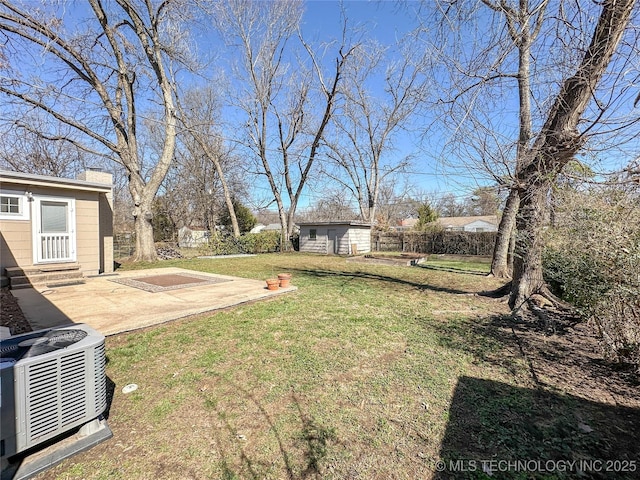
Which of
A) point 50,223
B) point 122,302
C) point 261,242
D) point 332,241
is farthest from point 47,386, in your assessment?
point 261,242

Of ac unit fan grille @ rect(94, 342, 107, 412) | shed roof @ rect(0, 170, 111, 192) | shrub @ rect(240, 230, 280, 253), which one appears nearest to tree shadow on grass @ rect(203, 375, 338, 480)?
ac unit fan grille @ rect(94, 342, 107, 412)

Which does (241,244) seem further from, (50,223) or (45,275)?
(45,275)

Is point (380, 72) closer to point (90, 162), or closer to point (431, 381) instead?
point (431, 381)

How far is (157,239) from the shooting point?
74.4 ft

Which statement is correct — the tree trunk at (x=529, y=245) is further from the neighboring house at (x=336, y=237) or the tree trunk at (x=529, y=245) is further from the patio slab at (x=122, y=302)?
the neighboring house at (x=336, y=237)

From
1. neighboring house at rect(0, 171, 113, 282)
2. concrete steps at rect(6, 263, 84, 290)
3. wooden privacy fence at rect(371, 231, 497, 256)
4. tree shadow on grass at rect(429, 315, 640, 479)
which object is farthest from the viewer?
wooden privacy fence at rect(371, 231, 497, 256)

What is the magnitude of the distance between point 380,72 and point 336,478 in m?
18.9

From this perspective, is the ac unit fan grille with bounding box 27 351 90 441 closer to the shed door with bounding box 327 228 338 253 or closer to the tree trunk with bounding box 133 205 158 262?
the tree trunk with bounding box 133 205 158 262

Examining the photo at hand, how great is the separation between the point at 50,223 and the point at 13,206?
2.58 feet

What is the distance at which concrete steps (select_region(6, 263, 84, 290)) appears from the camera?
6.68 metres

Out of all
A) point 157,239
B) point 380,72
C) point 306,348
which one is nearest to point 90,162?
point 157,239

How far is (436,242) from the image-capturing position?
61.5 feet

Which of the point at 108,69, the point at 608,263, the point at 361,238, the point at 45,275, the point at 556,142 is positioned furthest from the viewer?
the point at 361,238

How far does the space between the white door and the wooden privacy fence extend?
16.7 meters
